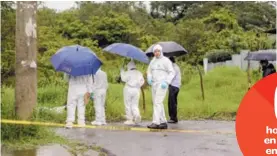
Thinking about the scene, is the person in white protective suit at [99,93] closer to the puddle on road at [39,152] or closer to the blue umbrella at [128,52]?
the blue umbrella at [128,52]

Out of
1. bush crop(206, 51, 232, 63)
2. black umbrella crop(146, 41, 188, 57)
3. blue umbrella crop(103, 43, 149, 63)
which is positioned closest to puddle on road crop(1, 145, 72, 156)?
blue umbrella crop(103, 43, 149, 63)

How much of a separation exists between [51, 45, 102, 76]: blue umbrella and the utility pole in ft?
6.68

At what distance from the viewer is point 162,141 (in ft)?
27.1

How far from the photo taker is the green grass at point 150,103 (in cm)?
725

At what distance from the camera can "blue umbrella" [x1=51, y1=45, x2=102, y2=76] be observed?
9.40m

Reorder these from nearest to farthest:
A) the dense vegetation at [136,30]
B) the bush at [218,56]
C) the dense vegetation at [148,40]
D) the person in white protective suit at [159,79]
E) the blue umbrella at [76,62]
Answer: the blue umbrella at [76,62] → the person in white protective suit at [159,79] → the dense vegetation at [148,40] → the dense vegetation at [136,30] → the bush at [218,56]

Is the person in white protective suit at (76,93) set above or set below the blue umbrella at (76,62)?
below

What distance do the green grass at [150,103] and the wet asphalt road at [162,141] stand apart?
78 centimetres

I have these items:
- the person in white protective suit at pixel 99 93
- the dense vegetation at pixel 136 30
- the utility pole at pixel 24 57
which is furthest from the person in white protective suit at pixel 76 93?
the dense vegetation at pixel 136 30

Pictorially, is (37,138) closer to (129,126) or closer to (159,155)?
(159,155)

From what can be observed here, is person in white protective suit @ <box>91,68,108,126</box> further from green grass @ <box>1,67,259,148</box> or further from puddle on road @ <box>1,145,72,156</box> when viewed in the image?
puddle on road @ <box>1,145,72,156</box>

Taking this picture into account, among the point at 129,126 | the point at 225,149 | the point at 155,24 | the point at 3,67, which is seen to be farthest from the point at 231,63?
the point at 225,149

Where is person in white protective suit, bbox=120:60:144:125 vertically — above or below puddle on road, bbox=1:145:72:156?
above

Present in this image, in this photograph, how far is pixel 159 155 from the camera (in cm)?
694
